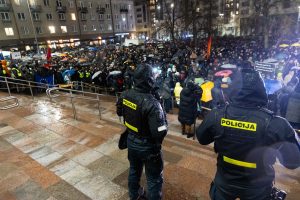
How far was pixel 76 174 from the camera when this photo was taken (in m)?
4.39

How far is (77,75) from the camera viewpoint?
13.2 meters

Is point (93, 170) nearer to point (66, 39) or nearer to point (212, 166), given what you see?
point (212, 166)

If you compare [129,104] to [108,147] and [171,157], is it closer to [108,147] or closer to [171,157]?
[171,157]

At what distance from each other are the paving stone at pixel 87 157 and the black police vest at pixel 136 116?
6.73 feet

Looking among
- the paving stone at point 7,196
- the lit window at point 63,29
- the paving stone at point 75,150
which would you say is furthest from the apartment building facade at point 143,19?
the paving stone at point 7,196

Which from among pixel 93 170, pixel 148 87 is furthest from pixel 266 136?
pixel 93 170

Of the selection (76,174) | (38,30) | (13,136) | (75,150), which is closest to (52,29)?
(38,30)

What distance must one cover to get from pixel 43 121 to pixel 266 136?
22.5 ft

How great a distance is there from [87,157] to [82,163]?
9.4 inches

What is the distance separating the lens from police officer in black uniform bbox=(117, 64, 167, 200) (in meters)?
2.99

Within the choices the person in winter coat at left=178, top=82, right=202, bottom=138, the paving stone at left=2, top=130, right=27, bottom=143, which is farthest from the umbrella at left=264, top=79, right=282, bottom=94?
the paving stone at left=2, top=130, right=27, bottom=143

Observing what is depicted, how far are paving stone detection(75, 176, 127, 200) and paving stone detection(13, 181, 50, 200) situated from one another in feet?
1.85

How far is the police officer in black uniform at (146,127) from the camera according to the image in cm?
299

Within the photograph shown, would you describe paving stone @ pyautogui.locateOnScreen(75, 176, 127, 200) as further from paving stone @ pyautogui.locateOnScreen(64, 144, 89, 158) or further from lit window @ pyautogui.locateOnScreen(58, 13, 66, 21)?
lit window @ pyautogui.locateOnScreen(58, 13, 66, 21)
